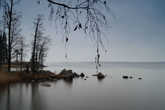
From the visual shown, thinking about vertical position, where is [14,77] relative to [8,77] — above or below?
below

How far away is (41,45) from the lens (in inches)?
824

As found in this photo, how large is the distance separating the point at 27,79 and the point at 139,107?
12228 mm

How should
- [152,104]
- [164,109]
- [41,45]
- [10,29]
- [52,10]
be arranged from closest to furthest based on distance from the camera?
[52,10] → [164,109] → [152,104] → [10,29] → [41,45]

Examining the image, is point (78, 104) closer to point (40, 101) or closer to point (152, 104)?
point (40, 101)

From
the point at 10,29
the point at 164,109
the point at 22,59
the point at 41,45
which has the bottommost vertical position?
the point at 164,109

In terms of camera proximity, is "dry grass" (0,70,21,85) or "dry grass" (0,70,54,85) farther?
"dry grass" (0,70,54,85)

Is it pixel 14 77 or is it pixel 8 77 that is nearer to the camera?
pixel 8 77

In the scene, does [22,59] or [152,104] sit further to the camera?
[22,59]

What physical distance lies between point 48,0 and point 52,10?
16 cm

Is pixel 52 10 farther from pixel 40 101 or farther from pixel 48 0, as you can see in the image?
pixel 40 101

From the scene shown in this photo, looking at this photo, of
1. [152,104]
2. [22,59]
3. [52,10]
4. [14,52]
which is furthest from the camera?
[22,59]

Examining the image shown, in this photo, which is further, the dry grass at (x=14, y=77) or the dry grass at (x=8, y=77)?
the dry grass at (x=14, y=77)

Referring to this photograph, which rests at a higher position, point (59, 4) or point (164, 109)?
point (59, 4)

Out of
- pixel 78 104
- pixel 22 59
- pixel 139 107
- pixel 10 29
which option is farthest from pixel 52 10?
pixel 22 59
